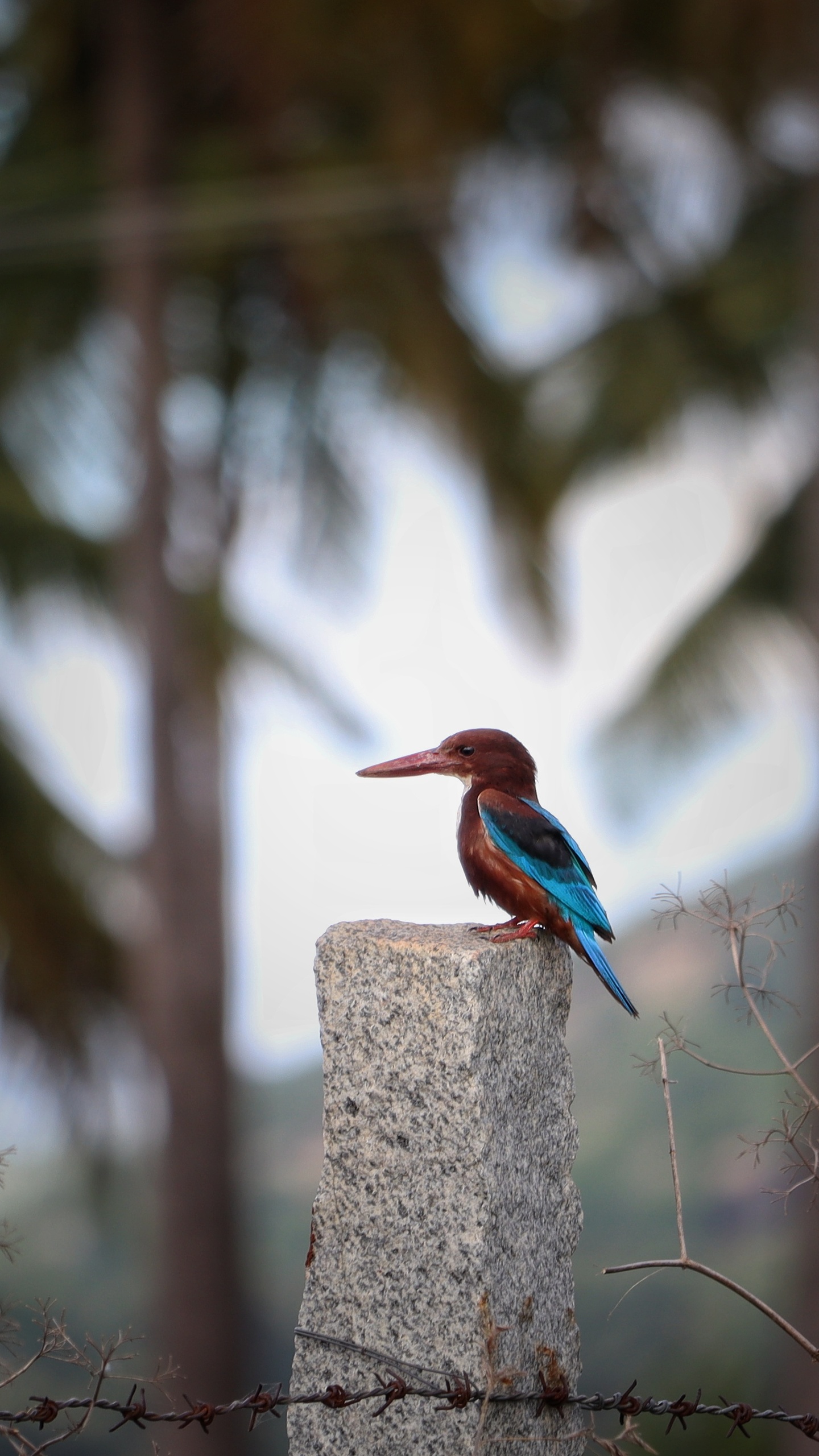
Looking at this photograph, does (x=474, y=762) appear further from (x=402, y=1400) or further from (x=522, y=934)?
(x=402, y=1400)

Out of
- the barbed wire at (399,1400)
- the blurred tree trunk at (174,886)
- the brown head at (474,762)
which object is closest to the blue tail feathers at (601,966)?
the brown head at (474,762)

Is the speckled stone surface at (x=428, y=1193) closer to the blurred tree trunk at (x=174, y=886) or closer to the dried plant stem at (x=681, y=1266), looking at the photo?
the dried plant stem at (x=681, y=1266)

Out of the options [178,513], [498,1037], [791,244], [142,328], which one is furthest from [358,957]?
[791,244]

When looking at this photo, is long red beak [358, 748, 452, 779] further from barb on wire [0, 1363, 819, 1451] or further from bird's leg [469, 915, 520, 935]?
barb on wire [0, 1363, 819, 1451]

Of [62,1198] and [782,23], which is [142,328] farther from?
[62,1198]

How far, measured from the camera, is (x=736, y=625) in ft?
33.4

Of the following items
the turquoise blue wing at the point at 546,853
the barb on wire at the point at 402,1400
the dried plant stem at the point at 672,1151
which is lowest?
the barb on wire at the point at 402,1400

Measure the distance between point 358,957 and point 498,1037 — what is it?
0.29 m

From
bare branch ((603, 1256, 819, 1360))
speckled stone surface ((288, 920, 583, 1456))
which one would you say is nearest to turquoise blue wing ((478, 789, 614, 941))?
speckled stone surface ((288, 920, 583, 1456))

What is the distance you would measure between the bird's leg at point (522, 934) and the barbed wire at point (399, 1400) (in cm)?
74

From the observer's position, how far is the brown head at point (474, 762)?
2986 millimetres

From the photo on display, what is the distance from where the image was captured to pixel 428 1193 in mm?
2479

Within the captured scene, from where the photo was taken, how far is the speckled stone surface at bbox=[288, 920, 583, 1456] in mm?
2438

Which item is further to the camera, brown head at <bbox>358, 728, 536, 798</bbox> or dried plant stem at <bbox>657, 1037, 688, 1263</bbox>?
brown head at <bbox>358, 728, 536, 798</bbox>
